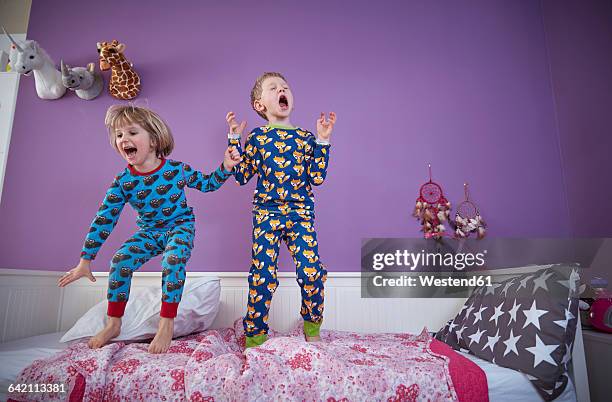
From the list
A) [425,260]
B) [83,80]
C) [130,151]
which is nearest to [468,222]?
[425,260]

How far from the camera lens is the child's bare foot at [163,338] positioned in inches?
46.3

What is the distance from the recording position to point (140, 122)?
137 cm

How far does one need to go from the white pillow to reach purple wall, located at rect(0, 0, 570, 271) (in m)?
0.38

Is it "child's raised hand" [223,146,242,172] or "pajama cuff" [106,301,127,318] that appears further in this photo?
"child's raised hand" [223,146,242,172]

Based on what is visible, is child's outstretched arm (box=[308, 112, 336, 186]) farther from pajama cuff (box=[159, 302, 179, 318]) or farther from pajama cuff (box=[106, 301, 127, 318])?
pajama cuff (box=[106, 301, 127, 318])

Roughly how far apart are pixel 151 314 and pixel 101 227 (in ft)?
1.23

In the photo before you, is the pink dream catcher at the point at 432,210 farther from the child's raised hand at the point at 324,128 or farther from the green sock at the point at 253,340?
the green sock at the point at 253,340

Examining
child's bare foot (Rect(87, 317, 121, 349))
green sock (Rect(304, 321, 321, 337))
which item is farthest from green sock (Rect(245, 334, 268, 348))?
child's bare foot (Rect(87, 317, 121, 349))

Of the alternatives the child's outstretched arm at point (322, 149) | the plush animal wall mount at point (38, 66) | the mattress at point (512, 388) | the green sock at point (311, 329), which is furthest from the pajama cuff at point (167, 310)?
the plush animal wall mount at point (38, 66)

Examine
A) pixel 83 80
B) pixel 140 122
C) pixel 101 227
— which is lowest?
pixel 101 227

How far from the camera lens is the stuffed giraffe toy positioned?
6.52 ft

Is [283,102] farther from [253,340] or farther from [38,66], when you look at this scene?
[38,66]

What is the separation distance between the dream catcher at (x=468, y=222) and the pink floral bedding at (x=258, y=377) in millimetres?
918

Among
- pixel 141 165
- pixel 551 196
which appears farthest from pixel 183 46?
pixel 551 196
